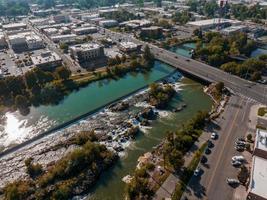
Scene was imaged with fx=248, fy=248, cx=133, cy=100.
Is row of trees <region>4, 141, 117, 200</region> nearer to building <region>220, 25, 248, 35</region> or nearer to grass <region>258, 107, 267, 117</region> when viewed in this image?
grass <region>258, 107, 267, 117</region>

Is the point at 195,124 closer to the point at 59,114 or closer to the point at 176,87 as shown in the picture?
the point at 176,87

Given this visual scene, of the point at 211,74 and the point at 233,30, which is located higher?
the point at 233,30

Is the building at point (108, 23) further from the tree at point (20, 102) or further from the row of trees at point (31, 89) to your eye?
the tree at point (20, 102)

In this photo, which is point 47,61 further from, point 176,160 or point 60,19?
point 60,19

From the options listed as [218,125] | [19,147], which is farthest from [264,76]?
[19,147]

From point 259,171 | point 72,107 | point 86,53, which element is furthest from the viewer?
point 86,53

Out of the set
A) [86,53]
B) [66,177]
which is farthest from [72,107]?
[86,53]

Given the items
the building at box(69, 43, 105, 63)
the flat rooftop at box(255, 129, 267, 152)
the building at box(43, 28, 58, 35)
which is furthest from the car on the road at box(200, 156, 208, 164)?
the building at box(43, 28, 58, 35)
